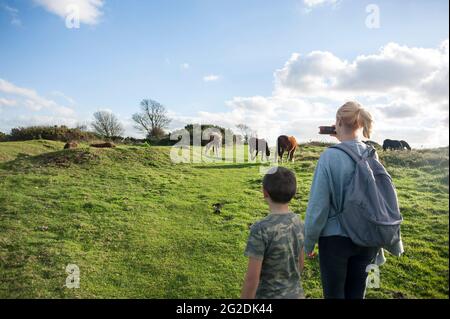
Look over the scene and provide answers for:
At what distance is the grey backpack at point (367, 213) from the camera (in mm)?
3213

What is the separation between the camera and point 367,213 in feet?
10.5

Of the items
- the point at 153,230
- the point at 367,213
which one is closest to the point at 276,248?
the point at 367,213

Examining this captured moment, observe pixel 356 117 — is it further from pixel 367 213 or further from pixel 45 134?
pixel 45 134

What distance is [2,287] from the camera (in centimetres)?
637

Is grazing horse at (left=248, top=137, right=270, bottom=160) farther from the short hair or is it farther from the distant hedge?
the short hair

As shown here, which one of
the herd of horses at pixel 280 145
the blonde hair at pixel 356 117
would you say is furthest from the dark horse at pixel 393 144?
the blonde hair at pixel 356 117

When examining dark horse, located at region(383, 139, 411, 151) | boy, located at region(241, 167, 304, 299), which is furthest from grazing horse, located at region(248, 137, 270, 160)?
boy, located at region(241, 167, 304, 299)

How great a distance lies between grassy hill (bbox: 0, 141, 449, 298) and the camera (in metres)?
6.37

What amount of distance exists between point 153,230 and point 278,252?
6.74m

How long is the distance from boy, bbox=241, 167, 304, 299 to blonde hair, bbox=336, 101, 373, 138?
A: 2.82ft

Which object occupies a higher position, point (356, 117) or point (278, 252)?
point (356, 117)

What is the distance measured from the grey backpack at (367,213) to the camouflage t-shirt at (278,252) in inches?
19.0

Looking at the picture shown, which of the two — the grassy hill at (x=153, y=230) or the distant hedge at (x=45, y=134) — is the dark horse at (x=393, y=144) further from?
the distant hedge at (x=45, y=134)

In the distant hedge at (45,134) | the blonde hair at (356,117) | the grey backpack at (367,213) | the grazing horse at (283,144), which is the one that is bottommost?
the grey backpack at (367,213)
